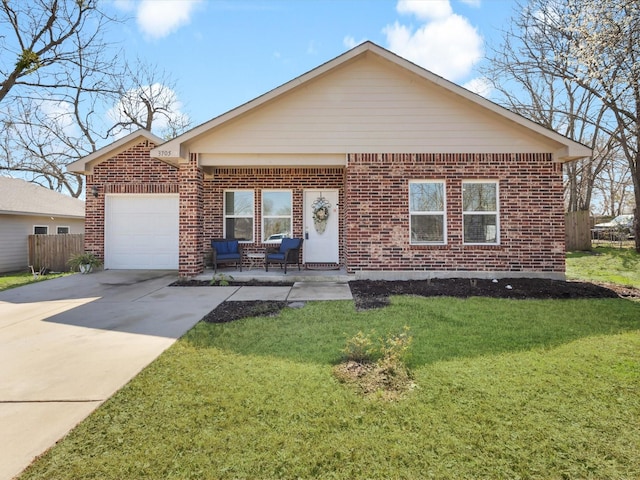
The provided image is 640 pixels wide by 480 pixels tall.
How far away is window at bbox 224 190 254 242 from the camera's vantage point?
1021 cm

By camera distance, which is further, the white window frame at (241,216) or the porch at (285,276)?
the white window frame at (241,216)

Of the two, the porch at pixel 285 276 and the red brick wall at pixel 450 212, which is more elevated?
the red brick wall at pixel 450 212

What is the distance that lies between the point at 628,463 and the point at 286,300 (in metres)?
5.11

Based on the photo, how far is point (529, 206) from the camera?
27.9ft

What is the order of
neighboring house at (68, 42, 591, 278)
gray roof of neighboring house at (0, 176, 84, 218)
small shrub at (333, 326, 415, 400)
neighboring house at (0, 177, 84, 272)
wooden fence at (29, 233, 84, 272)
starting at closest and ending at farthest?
small shrub at (333, 326, 415, 400) → neighboring house at (68, 42, 591, 278) → wooden fence at (29, 233, 84, 272) → neighboring house at (0, 177, 84, 272) → gray roof of neighboring house at (0, 176, 84, 218)

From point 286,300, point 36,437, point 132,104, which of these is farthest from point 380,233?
point 132,104

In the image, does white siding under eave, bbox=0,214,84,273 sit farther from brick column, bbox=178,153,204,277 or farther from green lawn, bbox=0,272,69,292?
brick column, bbox=178,153,204,277

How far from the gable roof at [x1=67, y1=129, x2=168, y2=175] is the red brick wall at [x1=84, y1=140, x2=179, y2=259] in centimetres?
12

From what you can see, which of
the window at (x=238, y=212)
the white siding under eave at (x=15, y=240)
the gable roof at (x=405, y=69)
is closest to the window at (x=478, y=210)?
the gable roof at (x=405, y=69)

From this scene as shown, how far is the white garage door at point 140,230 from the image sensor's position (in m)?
10.8

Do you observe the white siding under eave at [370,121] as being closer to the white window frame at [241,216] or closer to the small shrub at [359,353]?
the white window frame at [241,216]

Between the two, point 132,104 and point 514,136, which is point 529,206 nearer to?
point 514,136

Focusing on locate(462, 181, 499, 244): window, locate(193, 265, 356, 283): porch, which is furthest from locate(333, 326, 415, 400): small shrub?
locate(462, 181, 499, 244): window

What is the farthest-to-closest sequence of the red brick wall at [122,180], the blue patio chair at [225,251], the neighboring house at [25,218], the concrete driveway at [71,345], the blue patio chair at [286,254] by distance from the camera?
the neighboring house at [25,218] → the red brick wall at [122,180] → the blue patio chair at [225,251] → the blue patio chair at [286,254] → the concrete driveway at [71,345]
